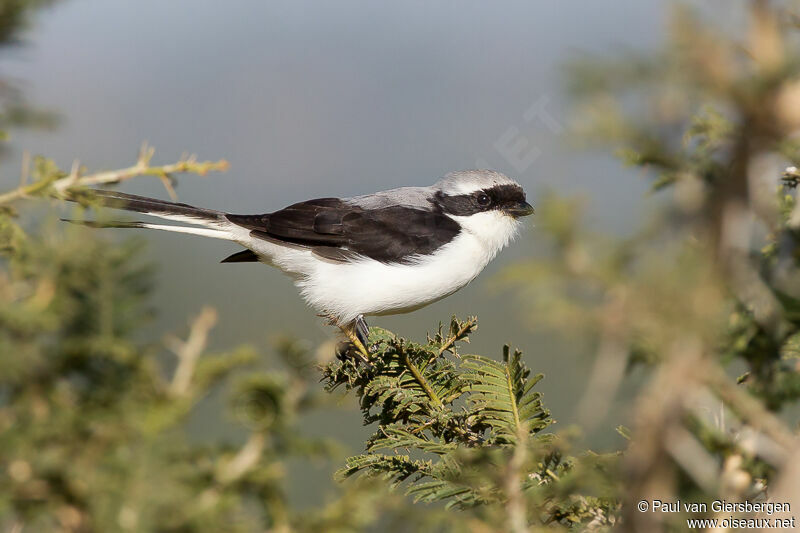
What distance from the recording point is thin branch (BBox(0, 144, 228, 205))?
Result: 1.54 meters

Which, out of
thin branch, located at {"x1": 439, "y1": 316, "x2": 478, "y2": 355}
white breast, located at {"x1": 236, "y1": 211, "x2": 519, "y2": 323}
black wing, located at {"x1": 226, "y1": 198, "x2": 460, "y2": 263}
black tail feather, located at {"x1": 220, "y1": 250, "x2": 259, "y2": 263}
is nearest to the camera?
thin branch, located at {"x1": 439, "y1": 316, "x2": 478, "y2": 355}

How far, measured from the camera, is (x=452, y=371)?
2.60 meters

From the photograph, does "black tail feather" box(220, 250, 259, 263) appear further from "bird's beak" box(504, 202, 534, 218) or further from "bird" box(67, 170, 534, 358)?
"bird's beak" box(504, 202, 534, 218)

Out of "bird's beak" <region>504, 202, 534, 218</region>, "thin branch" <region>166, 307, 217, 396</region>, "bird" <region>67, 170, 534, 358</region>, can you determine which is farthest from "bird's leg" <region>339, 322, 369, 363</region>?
"bird's beak" <region>504, 202, 534, 218</region>

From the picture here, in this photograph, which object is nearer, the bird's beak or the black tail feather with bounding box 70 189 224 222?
the black tail feather with bounding box 70 189 224 222

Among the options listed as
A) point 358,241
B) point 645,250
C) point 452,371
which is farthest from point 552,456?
point 358,241

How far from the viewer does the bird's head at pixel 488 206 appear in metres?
6.66

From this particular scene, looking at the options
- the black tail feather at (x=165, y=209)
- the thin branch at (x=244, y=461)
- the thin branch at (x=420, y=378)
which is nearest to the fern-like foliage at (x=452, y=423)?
the thin branch at (x=420, y=378)

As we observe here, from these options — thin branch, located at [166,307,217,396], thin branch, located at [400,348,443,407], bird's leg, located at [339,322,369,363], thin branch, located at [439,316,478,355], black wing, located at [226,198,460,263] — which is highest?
black wing, located at [226,198,460,263]

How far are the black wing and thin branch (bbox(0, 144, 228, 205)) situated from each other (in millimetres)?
4402

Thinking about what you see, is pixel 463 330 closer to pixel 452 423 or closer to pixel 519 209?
pixel 452 423

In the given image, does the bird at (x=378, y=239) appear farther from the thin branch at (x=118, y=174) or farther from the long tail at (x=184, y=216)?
the thin branch at (x=118, y=174)

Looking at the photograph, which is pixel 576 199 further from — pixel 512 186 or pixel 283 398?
pixel 512 186

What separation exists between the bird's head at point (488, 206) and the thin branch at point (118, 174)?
490 cm
